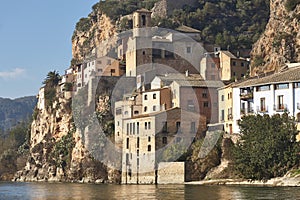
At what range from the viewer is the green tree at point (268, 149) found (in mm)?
61531

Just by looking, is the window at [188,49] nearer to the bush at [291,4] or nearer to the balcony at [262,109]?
the bush at [291,4]

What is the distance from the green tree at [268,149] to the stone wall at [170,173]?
8.21 m

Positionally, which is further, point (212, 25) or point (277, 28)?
point (212, 25)

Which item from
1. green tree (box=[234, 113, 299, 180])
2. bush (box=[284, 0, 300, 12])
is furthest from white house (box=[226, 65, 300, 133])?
bush (box=[284, 0, 300, 12])

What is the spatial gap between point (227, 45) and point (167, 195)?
60.6 meters

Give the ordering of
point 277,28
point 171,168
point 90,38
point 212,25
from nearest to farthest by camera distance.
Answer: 1. point 171,168
2. point 277,28
3. point 212,25
4. point 90,38

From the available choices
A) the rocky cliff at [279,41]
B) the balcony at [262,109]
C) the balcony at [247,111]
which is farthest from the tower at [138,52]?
the balcony at [262,109]

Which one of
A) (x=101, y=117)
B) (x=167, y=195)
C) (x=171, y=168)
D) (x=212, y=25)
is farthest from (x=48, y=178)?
(x=167, y=195)

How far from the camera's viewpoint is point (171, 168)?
7181cm

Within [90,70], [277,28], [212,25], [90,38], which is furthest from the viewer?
[90,38]

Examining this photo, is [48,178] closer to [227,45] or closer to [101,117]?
[101,117]

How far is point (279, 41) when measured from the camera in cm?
8731

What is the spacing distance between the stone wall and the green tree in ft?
26.9

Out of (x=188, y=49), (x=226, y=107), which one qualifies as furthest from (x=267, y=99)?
(x=188, y=49)
